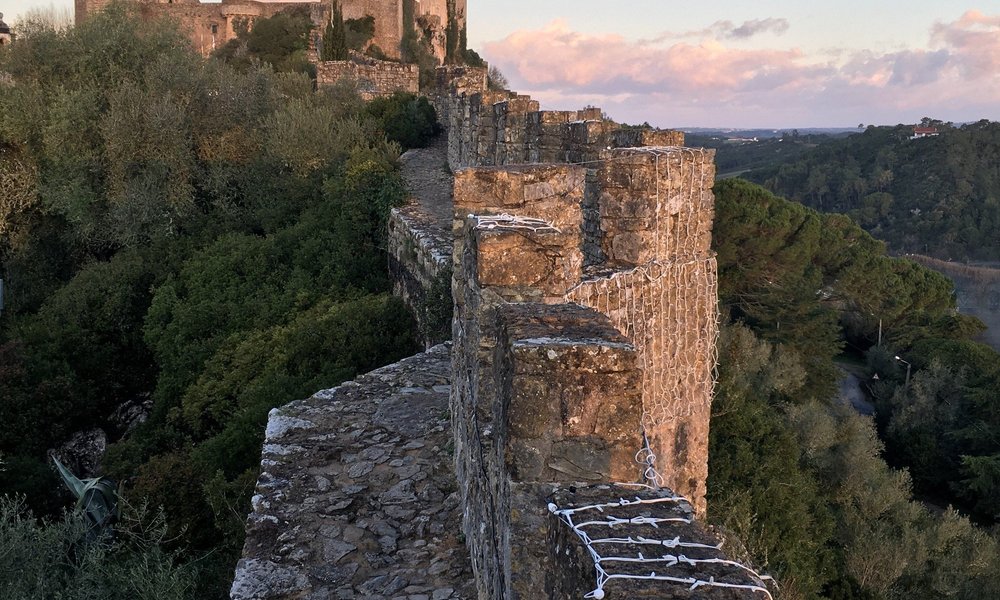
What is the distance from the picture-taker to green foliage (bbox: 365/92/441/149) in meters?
16.2

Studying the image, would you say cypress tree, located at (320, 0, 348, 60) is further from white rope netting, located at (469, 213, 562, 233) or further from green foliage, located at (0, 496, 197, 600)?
white rope netting, located at (469, 213, 562, 233)

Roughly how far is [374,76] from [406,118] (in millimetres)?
3693

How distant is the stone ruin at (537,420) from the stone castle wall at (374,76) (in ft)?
38.7

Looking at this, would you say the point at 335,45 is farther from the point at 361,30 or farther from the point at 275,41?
the point at 361,30

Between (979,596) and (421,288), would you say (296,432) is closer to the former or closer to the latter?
(421,288)

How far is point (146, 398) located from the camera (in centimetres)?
1134

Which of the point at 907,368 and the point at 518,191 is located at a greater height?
the point at 518,191

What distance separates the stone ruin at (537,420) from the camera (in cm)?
197

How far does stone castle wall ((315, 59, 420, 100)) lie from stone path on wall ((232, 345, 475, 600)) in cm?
1486

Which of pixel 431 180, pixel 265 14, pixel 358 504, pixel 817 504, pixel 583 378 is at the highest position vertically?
pixel 265 14

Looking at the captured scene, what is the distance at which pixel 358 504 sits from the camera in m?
4.38

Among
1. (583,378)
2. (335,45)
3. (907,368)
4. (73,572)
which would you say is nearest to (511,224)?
(583,378)

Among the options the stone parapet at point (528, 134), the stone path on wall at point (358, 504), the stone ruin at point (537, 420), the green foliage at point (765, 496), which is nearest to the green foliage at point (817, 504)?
the green foliage at point (765, 496)

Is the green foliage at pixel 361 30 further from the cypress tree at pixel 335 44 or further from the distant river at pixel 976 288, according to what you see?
the distant river at pixel 976 288
